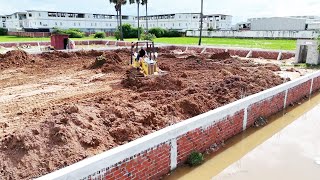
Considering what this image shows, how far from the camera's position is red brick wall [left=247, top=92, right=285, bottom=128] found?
29.9 ft

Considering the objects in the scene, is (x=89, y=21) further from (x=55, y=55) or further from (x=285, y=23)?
(x=55, y=55)

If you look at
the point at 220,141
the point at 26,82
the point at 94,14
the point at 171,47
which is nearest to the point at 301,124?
the point at 220,141

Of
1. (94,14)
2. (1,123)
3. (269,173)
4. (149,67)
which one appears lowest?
(269,173)

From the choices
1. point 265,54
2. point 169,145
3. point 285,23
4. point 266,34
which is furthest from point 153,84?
point 285,23

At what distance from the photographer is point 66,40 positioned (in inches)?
1139

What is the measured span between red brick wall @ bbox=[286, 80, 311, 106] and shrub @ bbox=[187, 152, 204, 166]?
6310 millimetres

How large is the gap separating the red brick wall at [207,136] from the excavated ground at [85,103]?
1202 mm

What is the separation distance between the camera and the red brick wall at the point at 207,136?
261 inches

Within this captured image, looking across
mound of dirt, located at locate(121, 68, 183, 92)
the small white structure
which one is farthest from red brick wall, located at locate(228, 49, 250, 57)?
mound of dirt, located at locate(121, 68, 183, 92)

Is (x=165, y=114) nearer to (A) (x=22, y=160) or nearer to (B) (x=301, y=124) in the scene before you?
(A) (x=22, y=160)

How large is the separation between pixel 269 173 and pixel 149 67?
27.0ft

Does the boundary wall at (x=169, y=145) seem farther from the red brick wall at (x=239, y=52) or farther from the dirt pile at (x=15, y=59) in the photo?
the red brick wall at (x=239, y=52)

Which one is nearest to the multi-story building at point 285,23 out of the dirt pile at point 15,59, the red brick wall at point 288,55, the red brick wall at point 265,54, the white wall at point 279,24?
the white wall at point 279,24

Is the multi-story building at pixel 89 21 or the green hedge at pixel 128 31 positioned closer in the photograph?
the green hedge at pixel 128 31
